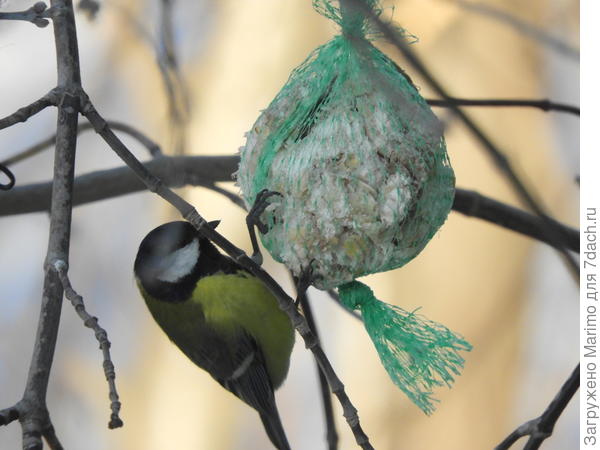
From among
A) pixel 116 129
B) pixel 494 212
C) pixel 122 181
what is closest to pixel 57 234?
pixel 122 181

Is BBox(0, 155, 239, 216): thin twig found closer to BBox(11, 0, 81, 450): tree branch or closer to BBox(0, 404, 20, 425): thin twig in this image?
BBox(11, 0, 81, 450): tree branch

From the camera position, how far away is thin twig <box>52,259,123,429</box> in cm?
82

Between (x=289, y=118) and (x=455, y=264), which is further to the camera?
(x=455, y=264)

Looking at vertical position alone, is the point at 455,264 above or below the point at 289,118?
above

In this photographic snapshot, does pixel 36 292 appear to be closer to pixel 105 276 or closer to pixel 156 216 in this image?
pixel 105 276

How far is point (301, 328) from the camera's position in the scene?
103cm

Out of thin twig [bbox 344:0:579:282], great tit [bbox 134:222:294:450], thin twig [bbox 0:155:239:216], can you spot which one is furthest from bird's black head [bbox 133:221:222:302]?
thin twig [bbox 344:0:579:282]

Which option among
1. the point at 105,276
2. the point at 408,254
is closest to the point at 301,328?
the point at 408,254

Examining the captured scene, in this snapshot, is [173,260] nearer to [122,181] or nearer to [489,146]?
[122,181]

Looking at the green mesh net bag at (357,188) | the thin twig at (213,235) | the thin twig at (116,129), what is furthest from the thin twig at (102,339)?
the thin twig at (116,129)

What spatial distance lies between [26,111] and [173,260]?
53cm

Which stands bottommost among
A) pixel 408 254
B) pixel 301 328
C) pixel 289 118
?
pixel 301 328

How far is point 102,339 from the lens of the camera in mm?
875

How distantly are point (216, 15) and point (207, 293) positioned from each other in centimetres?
123
